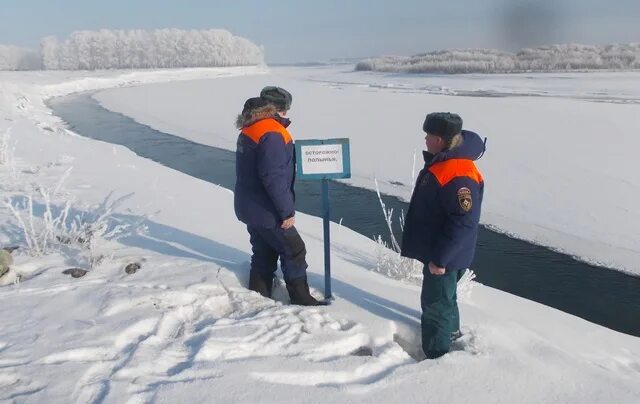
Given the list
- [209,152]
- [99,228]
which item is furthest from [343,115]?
[99,228]

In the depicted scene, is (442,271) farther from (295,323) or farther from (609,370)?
(609,370)

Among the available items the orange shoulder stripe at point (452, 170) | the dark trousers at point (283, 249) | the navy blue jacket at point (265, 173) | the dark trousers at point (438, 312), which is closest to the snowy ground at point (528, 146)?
the dark trousers at point (438, 312)

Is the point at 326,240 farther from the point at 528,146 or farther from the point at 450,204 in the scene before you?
the point at 528,146

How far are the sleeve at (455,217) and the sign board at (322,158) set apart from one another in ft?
2.88

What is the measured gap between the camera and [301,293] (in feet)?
11.6

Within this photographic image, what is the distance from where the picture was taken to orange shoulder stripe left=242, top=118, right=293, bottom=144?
3154mm

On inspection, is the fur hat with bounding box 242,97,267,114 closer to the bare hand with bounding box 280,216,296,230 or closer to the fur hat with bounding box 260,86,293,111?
the fur hat with bounding box 260,86,293,111

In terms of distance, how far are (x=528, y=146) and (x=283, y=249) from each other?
8.34m

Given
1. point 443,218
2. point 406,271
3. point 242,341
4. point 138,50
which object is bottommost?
point 406,271

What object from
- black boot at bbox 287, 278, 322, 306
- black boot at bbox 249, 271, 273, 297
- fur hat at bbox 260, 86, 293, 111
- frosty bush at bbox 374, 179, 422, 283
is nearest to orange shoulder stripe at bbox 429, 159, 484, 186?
fur hat at bbox 260, 86, 293, 111

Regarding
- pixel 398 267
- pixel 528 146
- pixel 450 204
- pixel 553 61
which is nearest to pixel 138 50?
pixel 553 61

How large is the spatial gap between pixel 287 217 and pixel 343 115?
13.2m

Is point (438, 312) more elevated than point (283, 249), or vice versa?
point (283, 249)

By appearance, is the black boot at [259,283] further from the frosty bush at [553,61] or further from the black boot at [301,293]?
the frosty bush at [553,61]
